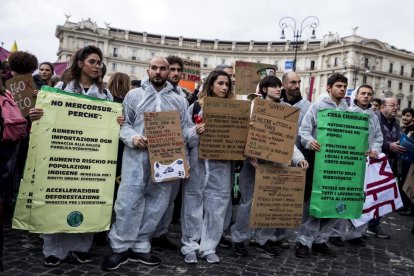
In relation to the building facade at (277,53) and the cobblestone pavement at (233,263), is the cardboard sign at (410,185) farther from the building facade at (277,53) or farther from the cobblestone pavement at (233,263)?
the building facade at (277,53)

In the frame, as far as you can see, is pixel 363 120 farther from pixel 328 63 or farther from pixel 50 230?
pixel 328 63

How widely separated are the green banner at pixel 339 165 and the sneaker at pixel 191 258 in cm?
144

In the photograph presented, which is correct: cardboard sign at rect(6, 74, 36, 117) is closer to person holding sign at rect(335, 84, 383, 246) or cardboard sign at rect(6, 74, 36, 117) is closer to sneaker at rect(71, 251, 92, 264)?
sneaker at rect(71, 251, 92, 264)

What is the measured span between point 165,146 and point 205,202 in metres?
0.78

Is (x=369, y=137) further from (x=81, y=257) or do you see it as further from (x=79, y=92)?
(x=81, y=257)

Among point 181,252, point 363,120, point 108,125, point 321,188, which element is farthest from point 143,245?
point 363,120

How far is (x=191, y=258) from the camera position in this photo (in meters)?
4.00

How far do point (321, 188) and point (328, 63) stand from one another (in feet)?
245

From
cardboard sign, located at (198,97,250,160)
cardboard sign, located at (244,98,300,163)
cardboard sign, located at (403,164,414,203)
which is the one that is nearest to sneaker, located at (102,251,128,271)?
cardboard sign, located at (198,97,250,160)

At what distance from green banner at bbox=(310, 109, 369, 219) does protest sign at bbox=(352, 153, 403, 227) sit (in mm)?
822

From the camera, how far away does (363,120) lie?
15.3 ft

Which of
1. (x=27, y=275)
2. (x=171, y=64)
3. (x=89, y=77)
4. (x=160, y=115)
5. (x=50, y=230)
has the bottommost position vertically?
(x=27, y=275)

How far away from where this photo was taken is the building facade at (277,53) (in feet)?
238

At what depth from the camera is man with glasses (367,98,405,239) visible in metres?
6.06
